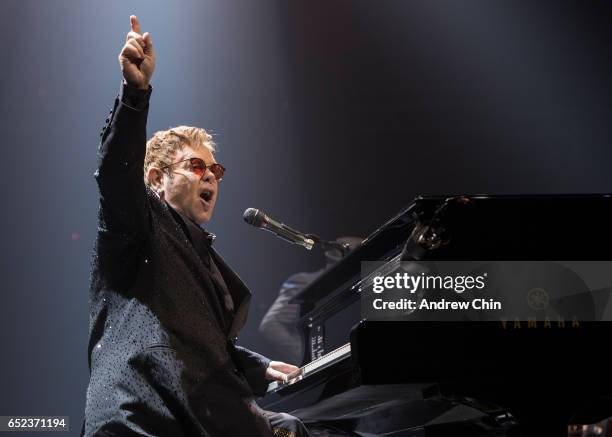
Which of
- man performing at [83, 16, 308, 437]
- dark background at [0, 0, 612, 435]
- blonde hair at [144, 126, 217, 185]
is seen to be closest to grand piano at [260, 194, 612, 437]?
man performing at [83, 16, 308, 437]

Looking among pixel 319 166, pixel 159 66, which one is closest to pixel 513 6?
pixel 319 166

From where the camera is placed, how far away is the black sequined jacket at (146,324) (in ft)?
6.37

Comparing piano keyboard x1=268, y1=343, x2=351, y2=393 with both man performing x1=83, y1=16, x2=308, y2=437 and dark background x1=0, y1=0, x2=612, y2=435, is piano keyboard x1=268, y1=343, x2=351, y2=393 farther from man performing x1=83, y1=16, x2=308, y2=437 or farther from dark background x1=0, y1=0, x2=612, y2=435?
dark background x1=0, y1=0, x2=612, y2=435

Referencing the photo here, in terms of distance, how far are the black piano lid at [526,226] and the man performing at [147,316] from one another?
31.5 inches

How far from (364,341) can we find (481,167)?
4415 millimetres

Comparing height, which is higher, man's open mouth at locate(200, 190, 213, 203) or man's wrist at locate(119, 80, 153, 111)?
man's open mouth at locate(200, 190, 213, 203)

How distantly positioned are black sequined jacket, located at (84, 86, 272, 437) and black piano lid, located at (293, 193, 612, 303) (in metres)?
0.80

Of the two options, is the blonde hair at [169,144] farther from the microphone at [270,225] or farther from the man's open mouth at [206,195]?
the microphone at [270,225]

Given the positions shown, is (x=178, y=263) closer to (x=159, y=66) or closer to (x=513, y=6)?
(x=159, y=66)

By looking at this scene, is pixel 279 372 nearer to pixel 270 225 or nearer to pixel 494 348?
pixel 270 225

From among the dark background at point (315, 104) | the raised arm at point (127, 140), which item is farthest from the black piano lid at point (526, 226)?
the dark background at point (315, 104)

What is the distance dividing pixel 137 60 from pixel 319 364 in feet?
4.24

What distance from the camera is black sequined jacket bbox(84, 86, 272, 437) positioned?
1.94m

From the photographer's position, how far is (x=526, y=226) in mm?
2021
